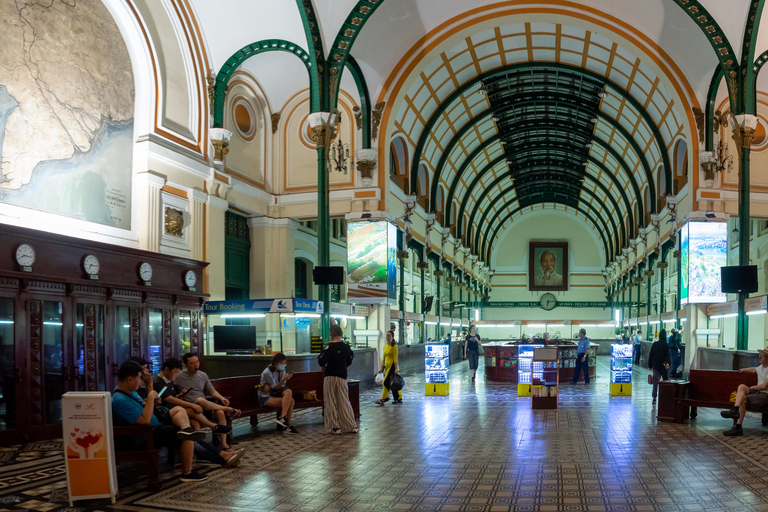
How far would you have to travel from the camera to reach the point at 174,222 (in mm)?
14523

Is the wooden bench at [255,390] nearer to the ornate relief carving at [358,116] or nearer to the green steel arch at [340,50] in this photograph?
the green steel arch at [340,50]

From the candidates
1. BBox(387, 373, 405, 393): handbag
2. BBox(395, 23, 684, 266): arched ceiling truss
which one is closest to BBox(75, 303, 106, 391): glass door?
BBox(387, 373, 405, 393): handbag

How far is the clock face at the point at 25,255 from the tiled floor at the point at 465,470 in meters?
2.52

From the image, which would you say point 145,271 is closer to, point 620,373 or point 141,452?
point 141,452

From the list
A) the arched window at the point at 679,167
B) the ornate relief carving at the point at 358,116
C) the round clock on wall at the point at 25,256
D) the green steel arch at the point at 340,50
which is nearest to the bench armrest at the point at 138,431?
the round clock on wall at the point at 25,256

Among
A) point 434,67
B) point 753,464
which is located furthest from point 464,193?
point 753,464

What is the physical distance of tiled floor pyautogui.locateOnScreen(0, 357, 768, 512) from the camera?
5691 millimetres

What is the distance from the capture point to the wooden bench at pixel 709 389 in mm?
10031

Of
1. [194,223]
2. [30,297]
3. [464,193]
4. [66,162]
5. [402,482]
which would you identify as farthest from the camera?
[464,193]

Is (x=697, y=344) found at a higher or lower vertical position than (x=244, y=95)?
lower

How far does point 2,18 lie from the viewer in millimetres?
10281

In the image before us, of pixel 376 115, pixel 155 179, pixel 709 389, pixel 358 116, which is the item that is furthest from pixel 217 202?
pixel 709 389

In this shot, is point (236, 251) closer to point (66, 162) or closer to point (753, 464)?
point (66, 162)

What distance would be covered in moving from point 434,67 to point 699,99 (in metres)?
7.80
